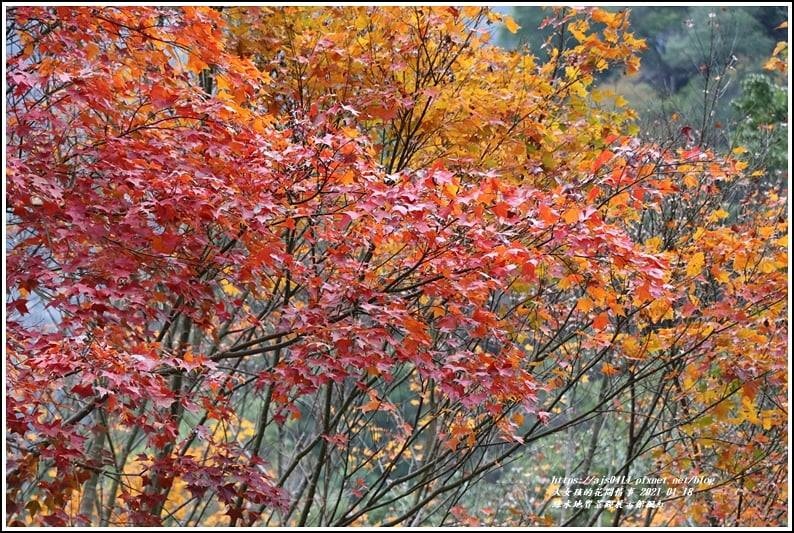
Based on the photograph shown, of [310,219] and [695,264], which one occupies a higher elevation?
[310,219]

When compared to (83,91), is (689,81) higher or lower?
higher

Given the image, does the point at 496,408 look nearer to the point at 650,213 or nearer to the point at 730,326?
the point at 730,326

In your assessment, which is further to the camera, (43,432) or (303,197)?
(303,197)

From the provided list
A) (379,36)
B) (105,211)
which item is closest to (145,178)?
(105,211)

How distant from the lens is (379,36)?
4.43 meters

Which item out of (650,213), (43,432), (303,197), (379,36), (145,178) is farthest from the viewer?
(650,213)

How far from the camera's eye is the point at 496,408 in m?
3.96

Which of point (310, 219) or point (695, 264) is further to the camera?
point (695, 264)

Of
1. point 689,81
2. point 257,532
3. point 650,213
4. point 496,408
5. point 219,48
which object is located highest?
point 689,81

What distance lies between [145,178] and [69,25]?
0.80m

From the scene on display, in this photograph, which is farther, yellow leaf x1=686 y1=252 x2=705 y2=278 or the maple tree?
yellow leaf x1=686 y1=252 x2=705 y2=278

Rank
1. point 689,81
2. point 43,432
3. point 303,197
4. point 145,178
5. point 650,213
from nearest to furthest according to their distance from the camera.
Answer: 1. point 43,432
2. point 145,178
3. point 303,197
4. point 650,213
5. point 689,81

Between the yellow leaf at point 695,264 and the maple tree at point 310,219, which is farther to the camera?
the yellow leaf at point 695,264

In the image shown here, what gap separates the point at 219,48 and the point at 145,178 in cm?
71
